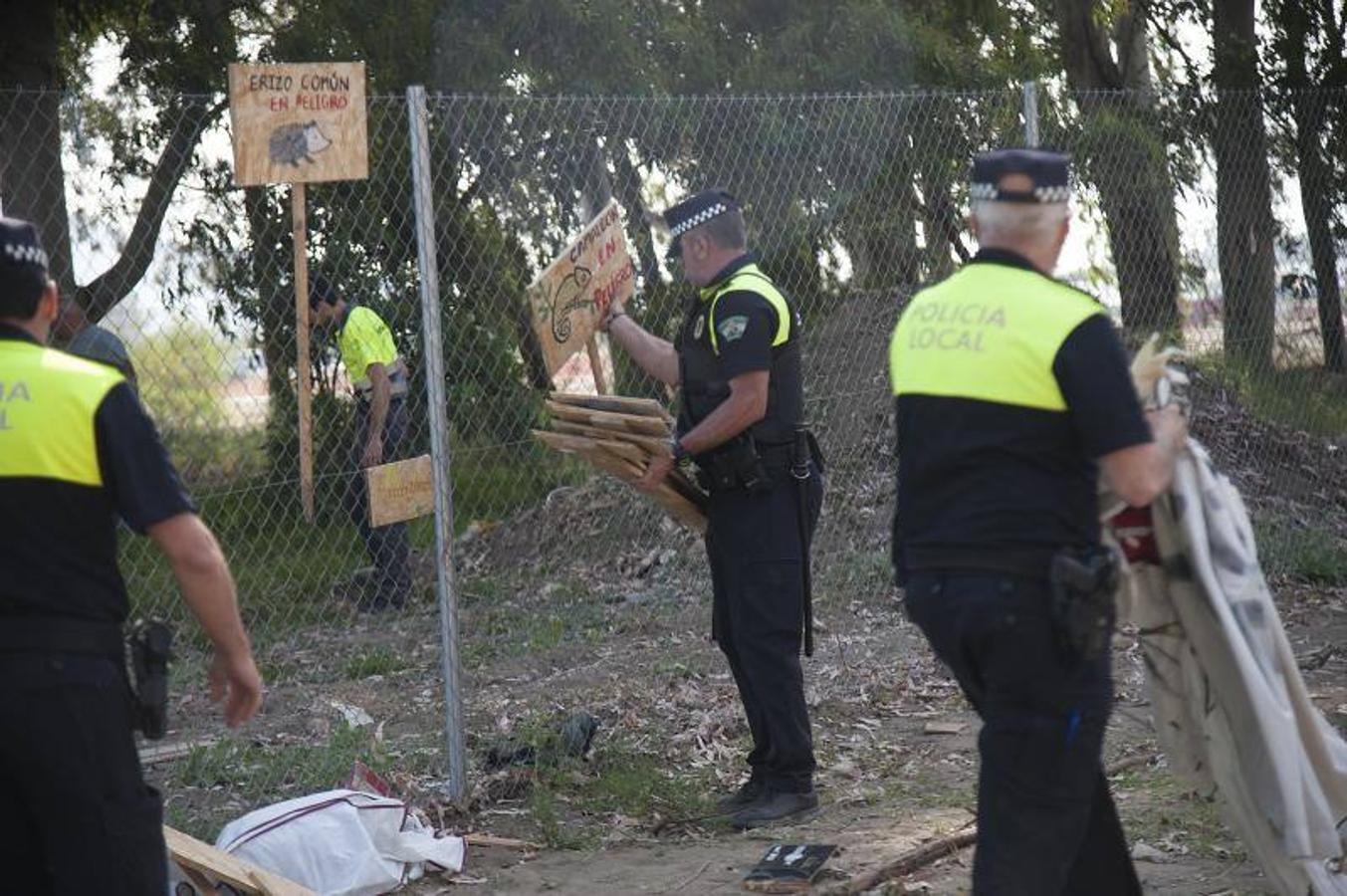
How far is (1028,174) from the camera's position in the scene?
157 inches

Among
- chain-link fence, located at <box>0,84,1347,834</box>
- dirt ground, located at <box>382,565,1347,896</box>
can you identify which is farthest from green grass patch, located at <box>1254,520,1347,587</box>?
dirt ground, located at <box>382,565,1347,896</box>

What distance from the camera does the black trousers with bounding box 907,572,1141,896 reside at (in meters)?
3.87

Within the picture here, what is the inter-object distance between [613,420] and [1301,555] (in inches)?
234

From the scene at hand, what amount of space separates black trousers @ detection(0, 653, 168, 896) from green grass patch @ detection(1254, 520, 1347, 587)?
26.3 feet

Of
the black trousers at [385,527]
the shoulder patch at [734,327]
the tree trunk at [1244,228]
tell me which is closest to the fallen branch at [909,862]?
the shoulder patch at [734,327]

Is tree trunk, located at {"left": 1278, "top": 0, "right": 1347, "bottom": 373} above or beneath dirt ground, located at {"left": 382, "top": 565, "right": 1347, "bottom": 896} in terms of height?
above

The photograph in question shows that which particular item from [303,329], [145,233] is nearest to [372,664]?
[145,233]

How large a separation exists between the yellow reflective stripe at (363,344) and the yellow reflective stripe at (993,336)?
14.9 feet

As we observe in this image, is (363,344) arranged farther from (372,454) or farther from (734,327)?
(734,327)

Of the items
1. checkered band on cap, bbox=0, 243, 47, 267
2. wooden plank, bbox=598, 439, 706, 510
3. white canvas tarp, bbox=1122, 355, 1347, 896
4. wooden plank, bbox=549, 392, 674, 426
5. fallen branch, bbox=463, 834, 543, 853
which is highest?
checkered band on cap, bbox=0, 243, 47, 267

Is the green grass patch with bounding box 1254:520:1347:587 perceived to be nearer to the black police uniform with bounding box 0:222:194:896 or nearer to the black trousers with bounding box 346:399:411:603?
the black trousers with bounding box 346:399:411:603

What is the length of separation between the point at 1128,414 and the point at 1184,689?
0.97 m

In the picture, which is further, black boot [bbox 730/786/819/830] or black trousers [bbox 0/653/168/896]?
black boot [bbox 730/786/819/830]

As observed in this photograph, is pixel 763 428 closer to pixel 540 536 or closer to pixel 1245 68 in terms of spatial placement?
pixel 540 536
